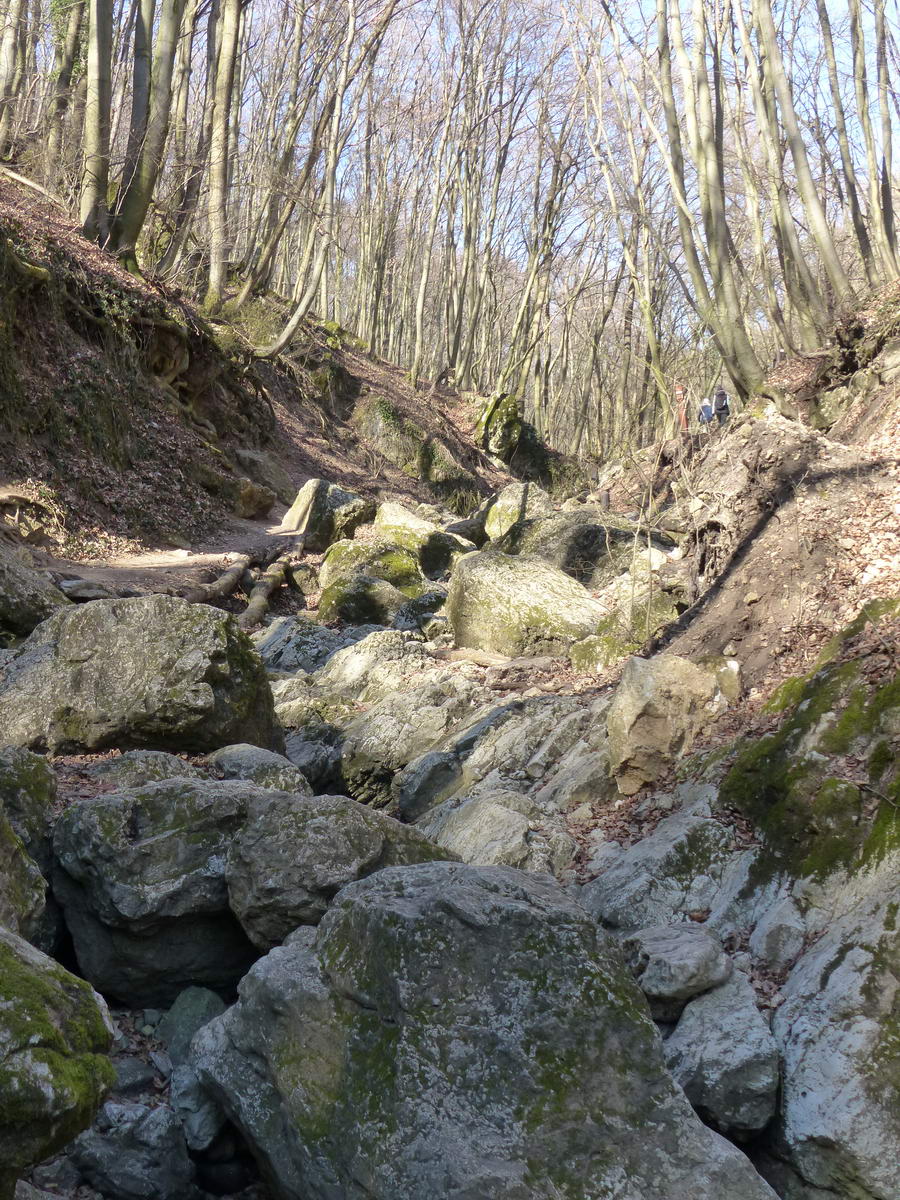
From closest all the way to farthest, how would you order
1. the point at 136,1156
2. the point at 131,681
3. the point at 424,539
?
the point at 136,1156, the point at 131,681, the point at 424,539

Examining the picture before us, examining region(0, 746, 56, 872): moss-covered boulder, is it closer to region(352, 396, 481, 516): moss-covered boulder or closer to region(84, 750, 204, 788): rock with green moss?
region(84, 750, 204, 788): rock with green moss

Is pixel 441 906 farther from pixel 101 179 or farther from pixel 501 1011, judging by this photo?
pixel 101 179

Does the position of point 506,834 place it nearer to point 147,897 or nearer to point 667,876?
point 667,876

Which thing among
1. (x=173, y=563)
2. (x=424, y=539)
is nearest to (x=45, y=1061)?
(x=173, y=563)

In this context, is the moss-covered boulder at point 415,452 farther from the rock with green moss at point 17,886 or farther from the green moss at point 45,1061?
the green moss at point 45,1061

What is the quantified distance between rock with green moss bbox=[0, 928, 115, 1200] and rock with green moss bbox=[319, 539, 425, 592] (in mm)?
10939

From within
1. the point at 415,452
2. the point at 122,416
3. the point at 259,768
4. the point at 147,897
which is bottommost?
the point at 147,897

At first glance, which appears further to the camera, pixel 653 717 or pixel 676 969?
pixel 653 717

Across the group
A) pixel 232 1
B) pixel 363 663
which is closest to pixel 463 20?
pixel 232 1

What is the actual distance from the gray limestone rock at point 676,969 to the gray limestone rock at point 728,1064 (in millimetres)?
95

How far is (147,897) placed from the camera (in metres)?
4.61

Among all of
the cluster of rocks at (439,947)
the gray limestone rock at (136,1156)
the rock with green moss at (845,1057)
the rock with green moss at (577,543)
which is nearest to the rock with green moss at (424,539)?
the rock with green moss at (577,543)

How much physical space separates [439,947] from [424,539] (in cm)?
1285

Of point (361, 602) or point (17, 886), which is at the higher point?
point (17, 886)
